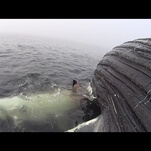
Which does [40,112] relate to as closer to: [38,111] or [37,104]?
[38,111]

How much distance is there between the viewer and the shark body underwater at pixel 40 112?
19.5 feet

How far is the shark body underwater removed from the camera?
5.94 metres

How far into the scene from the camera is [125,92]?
5098 mm

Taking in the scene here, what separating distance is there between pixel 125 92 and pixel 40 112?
3052mm

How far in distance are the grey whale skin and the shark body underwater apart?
87cm

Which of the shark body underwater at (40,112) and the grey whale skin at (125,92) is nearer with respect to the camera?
the grey whale skin at (125,92)

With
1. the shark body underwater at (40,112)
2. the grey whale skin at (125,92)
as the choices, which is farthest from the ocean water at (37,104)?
the grey whale skin at (125,92)

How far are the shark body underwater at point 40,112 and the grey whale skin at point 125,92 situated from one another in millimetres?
868

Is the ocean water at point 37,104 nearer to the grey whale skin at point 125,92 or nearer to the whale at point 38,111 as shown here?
the whale at point 38,111

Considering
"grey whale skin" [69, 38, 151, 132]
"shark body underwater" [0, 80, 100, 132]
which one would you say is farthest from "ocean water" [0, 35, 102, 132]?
"grey whale skin" [69, 38, 151, 132]

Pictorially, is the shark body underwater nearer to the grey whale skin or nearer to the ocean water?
the ocean water
